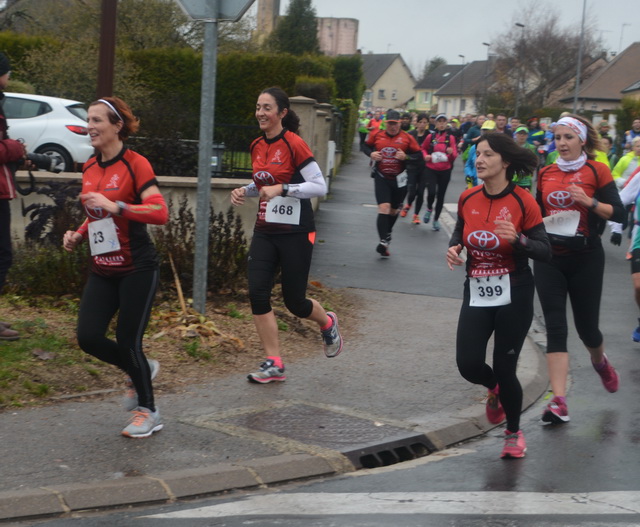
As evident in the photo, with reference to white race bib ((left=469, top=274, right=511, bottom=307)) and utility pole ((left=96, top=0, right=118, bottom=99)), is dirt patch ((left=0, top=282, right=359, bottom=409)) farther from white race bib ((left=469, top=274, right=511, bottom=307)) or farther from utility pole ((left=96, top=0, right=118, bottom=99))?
white race bib ((left=469, top=274, right=511, bottom=307))

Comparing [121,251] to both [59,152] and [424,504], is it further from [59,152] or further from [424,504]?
[59,152]

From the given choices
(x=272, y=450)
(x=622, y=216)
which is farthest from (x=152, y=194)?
(x=622, y=216)

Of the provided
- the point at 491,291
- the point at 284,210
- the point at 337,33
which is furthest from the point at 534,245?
the point at 337,33

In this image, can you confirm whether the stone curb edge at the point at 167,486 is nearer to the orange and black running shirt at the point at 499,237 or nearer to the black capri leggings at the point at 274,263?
the orange and black running shirt at the point at 499,237

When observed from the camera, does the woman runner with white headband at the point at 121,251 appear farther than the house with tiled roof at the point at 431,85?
No

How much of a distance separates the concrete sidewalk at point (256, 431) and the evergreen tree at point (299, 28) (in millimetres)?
63204

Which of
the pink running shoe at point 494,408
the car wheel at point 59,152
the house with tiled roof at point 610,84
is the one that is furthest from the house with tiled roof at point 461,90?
the pink running shoe at point 494,408

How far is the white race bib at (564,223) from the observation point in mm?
6703

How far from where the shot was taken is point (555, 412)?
6465 mm

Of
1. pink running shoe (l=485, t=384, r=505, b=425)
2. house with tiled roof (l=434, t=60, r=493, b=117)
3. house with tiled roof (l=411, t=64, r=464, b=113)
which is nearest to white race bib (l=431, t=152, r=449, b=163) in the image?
pink running shoe (l=485, t=384, r=505, b=425)

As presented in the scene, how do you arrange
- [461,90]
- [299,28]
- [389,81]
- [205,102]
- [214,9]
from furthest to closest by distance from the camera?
[389,81] < [461,90] < [299,28] < [205,102] < [214,9]

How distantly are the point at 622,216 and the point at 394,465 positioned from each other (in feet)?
8.13

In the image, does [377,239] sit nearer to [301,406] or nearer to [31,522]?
[301,406]

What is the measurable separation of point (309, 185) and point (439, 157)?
10556 millimetres
